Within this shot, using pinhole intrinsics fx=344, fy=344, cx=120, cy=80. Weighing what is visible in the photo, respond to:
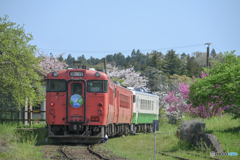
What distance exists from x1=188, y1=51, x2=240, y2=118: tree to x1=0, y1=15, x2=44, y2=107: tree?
984 centimetres

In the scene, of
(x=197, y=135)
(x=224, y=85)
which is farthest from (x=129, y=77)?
(x=197, y=135)

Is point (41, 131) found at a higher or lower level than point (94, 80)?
lower

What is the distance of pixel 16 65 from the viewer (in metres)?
20.0

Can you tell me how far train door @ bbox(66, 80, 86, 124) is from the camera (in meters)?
14.6

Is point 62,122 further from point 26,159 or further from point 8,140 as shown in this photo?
point 26,159

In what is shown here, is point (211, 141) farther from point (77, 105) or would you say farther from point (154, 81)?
point (154, 81)

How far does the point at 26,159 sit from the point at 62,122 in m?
4.17

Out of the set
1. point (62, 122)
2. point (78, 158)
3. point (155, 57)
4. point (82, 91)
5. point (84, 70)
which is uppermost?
point (155, 57)

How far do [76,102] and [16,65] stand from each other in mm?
7007

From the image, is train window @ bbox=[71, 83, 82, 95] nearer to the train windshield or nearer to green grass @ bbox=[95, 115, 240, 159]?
the train windshield

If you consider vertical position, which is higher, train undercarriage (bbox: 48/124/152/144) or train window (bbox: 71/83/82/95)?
train window (bbox: 71/83/82/95)

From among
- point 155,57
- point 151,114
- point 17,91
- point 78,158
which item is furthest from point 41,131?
point 155,57

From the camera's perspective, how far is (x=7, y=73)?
19.9 m

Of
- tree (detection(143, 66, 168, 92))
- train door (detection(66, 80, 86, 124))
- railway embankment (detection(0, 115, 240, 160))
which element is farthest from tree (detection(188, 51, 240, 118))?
tree (detection(143, 66, 168, 92))
